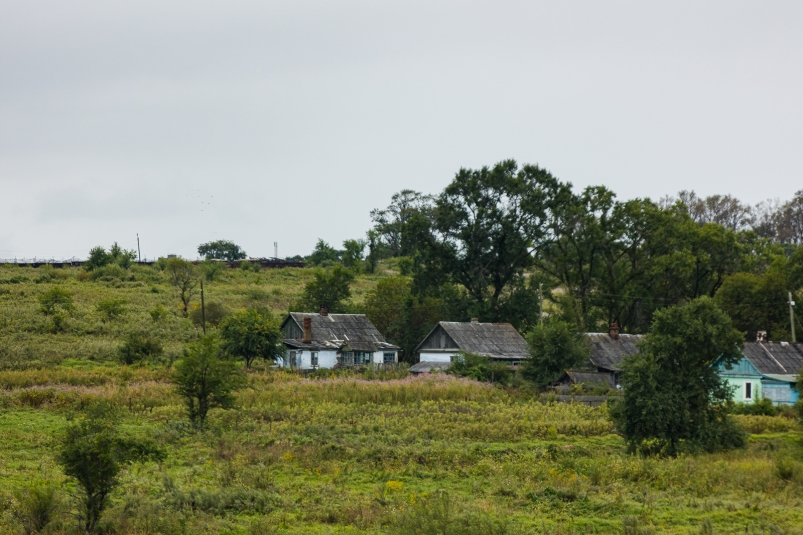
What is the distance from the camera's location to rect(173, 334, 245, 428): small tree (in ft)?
102

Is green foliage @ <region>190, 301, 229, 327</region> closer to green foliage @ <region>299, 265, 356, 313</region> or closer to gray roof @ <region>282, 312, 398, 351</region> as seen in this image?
green foliage @ <region>299, 265, 356, 313</region>

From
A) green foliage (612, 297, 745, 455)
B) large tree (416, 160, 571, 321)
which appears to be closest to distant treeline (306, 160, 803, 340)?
large tree (416, 160, 571, 321)

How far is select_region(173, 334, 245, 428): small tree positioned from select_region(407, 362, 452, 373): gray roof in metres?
23.6

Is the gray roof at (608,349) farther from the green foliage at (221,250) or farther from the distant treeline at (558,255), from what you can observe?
the green foliage at (221,250)

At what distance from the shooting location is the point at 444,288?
7000 centimetres

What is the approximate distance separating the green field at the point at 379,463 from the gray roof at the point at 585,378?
5.47m

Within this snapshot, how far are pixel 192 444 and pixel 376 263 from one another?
8396cm

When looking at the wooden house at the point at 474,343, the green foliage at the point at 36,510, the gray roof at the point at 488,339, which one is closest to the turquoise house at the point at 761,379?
the gray roof at the point at 488,339

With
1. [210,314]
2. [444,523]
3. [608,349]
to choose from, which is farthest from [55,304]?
[444,523]

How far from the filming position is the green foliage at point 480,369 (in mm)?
50062

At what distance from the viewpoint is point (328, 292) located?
7062cm

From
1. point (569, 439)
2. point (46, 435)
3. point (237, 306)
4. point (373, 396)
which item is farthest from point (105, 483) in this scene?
point (237, 306)

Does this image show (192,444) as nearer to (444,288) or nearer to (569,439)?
(569,439)

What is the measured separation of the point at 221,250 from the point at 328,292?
255 feet
